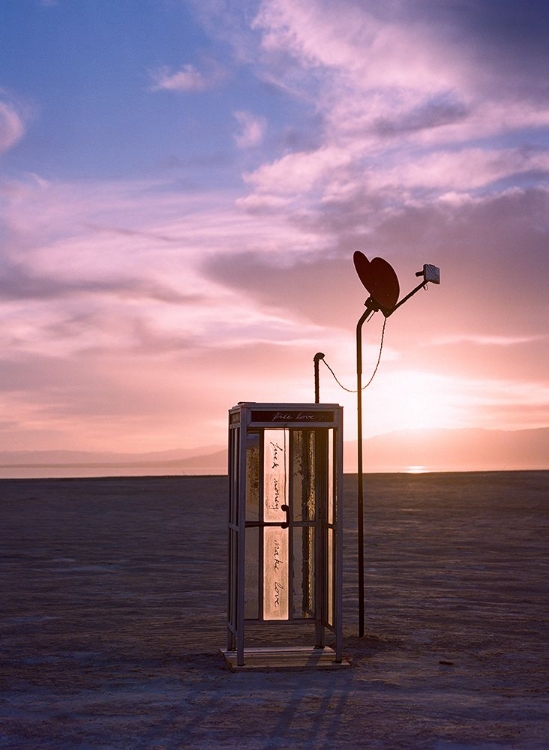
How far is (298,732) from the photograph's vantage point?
7434 millimetres

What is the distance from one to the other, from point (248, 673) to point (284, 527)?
5.44ft

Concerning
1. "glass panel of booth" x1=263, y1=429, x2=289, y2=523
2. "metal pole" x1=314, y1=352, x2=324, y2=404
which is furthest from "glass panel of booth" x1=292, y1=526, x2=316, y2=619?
"metal pole" x1=314, y1=352, x2=324, y2=404

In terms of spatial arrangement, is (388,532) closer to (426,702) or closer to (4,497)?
(426,702)

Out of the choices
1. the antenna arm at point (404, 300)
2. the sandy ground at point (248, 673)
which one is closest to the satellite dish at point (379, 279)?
the antenna arm at point (404, 300)

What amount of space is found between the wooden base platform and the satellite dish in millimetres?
4070

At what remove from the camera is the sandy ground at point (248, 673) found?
7.49m

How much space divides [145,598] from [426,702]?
715 centimetres

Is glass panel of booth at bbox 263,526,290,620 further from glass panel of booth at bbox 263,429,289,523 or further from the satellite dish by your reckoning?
the satellite dish

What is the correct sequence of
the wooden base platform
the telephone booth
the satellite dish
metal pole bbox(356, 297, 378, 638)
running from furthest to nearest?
the satellite dish
metal pole bbox(356, 297, 378, 638)
the telephone booth
the wooden base platform

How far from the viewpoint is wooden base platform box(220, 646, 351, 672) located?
9828 millimetres

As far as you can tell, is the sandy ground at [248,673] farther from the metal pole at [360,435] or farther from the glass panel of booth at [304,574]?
the glass panel of booth at [304,574]

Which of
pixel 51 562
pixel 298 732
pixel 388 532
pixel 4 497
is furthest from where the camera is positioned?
pixel 4 497

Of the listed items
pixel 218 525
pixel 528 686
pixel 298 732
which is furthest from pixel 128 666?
pixel 218 525

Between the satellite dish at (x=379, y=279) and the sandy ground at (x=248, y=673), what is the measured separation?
158 inches
